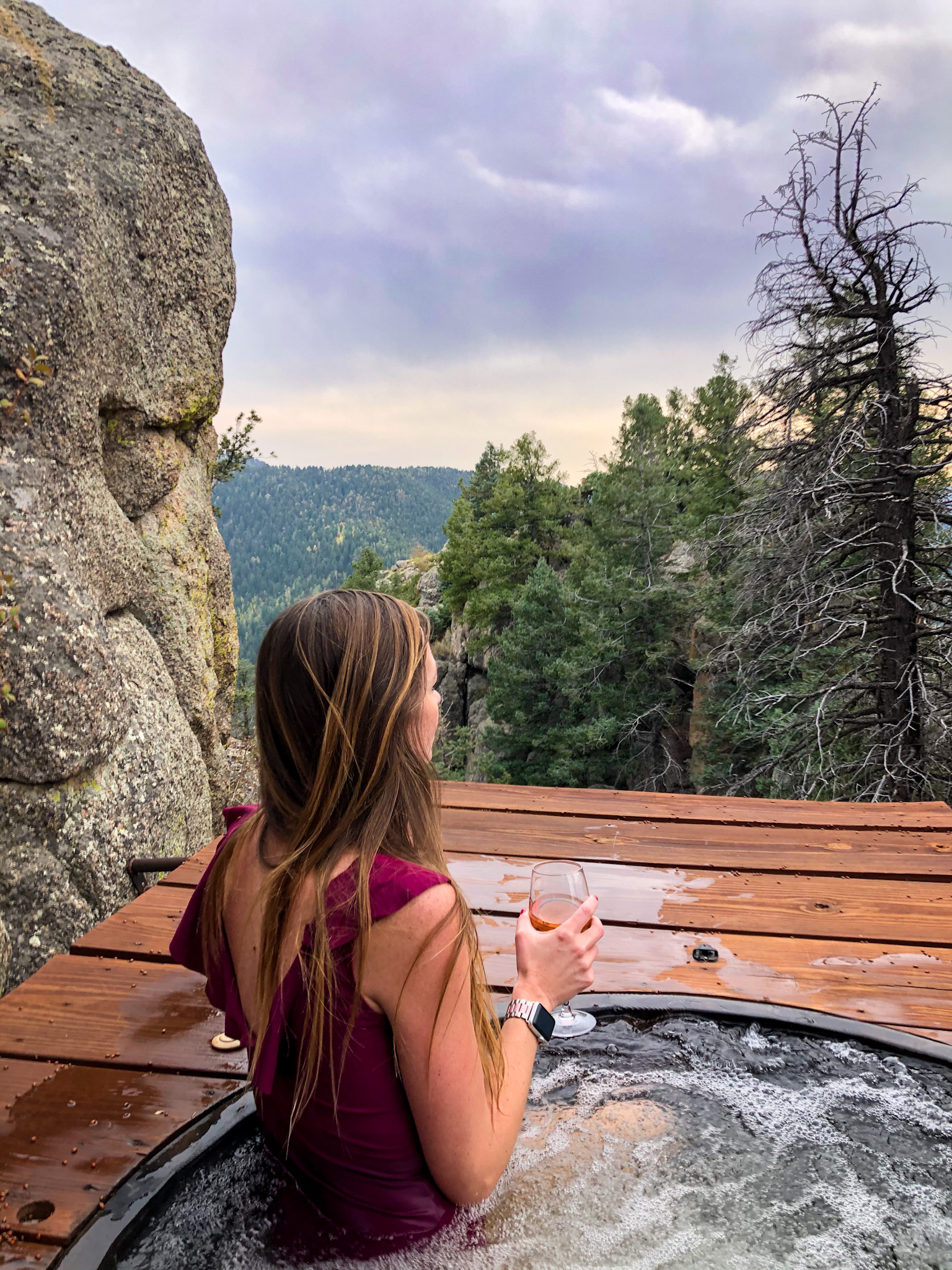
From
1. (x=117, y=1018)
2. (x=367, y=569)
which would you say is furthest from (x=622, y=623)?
(x=367, y=569)

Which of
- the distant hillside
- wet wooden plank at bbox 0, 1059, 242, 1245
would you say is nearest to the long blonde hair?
wet wooden plank at bbox 0, 1059, 242, 1245

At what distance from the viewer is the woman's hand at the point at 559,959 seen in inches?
44.3

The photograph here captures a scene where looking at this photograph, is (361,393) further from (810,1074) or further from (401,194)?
(810,1074)

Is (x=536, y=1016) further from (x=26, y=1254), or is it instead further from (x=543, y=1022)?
(x=26, y=1254)

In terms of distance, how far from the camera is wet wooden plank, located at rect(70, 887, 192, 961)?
1828mm

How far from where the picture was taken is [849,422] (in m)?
4.93

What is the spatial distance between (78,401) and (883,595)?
15.6 ft

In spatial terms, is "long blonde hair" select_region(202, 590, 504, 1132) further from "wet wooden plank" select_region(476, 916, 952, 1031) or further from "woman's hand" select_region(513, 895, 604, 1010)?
"wet wooden plank" select_region(476, 916, 952, 1031)

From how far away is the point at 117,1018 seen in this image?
1.56 m

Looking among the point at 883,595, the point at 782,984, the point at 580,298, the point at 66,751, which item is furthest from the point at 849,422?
the point at 580,298

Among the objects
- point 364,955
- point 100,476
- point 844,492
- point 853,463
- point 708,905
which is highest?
point 853,463

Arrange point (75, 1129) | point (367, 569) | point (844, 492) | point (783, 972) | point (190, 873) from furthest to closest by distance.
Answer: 1. point (367, 569)
2. point (844, 492)
3. point (190, 873)
4. point (783, 972)
5. point (75, 1129)

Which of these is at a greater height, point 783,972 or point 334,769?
point 334,769

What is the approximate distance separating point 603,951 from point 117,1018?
1.11 meters
